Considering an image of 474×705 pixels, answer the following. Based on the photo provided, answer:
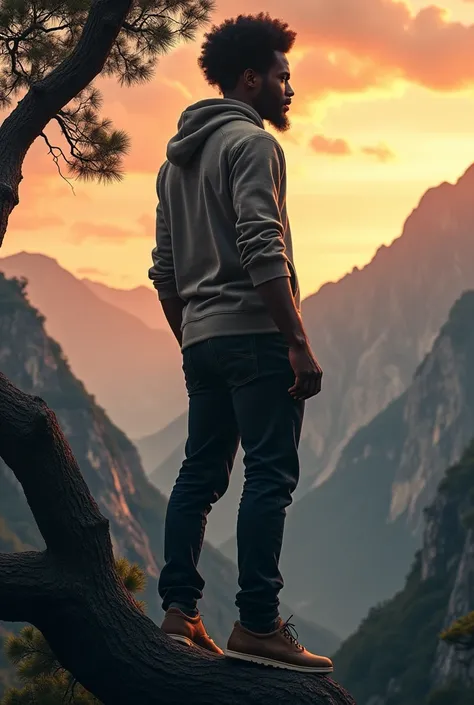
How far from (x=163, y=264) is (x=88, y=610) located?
1910mm

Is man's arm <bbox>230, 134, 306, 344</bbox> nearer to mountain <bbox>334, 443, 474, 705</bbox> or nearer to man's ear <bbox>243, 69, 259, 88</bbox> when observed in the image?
man's ear <bbox>243, 69, 259, 88</bbox>

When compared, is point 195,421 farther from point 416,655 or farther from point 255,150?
point 416,655

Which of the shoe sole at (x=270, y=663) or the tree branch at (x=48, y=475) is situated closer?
the tree branch at (x=48, y=475)

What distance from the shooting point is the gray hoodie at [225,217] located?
507 cm

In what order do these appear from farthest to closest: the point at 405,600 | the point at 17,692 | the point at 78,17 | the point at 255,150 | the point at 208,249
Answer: the point at 405,600 < the point at 17,692 < the point at 78,17 < the point at 208,249 < the point at 255,150

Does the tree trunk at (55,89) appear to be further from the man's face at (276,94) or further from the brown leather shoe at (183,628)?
the brown leather shoe at (183,628)

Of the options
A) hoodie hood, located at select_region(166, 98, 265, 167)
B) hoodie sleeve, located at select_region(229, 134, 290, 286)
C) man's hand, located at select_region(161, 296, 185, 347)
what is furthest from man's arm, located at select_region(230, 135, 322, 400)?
man's hand, located at select_region(161, 296, 185, 347)

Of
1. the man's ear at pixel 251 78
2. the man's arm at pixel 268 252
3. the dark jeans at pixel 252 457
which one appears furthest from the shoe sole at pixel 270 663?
the man's ear at pixel 251 78

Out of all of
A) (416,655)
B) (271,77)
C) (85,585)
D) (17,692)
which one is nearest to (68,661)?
(85,585)

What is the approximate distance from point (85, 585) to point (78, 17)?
4.78 m

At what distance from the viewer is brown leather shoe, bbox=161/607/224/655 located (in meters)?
5.53

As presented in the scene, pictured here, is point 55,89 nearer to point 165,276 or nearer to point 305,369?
point 165,276

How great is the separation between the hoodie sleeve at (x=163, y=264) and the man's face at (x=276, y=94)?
790 millimetres

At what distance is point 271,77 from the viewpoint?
5551mm
